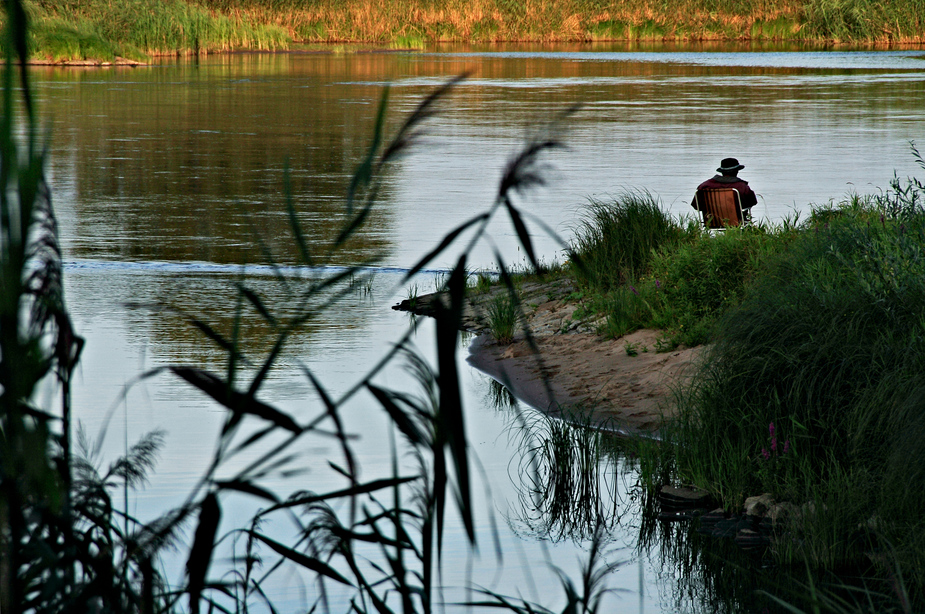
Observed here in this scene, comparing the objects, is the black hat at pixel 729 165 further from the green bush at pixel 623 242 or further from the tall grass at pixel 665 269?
the green bush at pixel 623 242

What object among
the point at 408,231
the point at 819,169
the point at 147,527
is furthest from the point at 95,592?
the point at 819,169

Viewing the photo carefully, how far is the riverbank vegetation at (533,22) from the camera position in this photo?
5578 centimetres

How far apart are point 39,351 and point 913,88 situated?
115 ft

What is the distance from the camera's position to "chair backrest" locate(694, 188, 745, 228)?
10180mm

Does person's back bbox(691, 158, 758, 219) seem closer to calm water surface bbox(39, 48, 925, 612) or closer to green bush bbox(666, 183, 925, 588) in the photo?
calm water surface bbox(39, 48, 925, 612)

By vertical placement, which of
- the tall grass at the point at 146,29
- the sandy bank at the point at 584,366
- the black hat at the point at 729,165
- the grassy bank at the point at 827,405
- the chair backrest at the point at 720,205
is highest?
the tall grass at the point at 146,29

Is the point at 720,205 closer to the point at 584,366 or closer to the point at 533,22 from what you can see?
the point at 584,366

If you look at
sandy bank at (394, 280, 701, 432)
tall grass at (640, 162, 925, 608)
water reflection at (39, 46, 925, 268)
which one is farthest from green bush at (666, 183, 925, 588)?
water reflection at (39, 46, 925, 268)

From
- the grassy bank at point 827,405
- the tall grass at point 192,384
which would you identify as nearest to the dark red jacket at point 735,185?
the grassy bank at point 827,405

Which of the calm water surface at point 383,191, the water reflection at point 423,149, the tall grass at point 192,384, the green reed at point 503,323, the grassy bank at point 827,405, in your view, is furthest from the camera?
the water reflection at point 423,149

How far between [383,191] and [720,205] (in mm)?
9134

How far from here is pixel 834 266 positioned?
22.7 ft

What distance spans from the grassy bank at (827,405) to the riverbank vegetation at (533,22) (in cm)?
4726

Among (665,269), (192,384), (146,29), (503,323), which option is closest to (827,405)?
(665,269)
